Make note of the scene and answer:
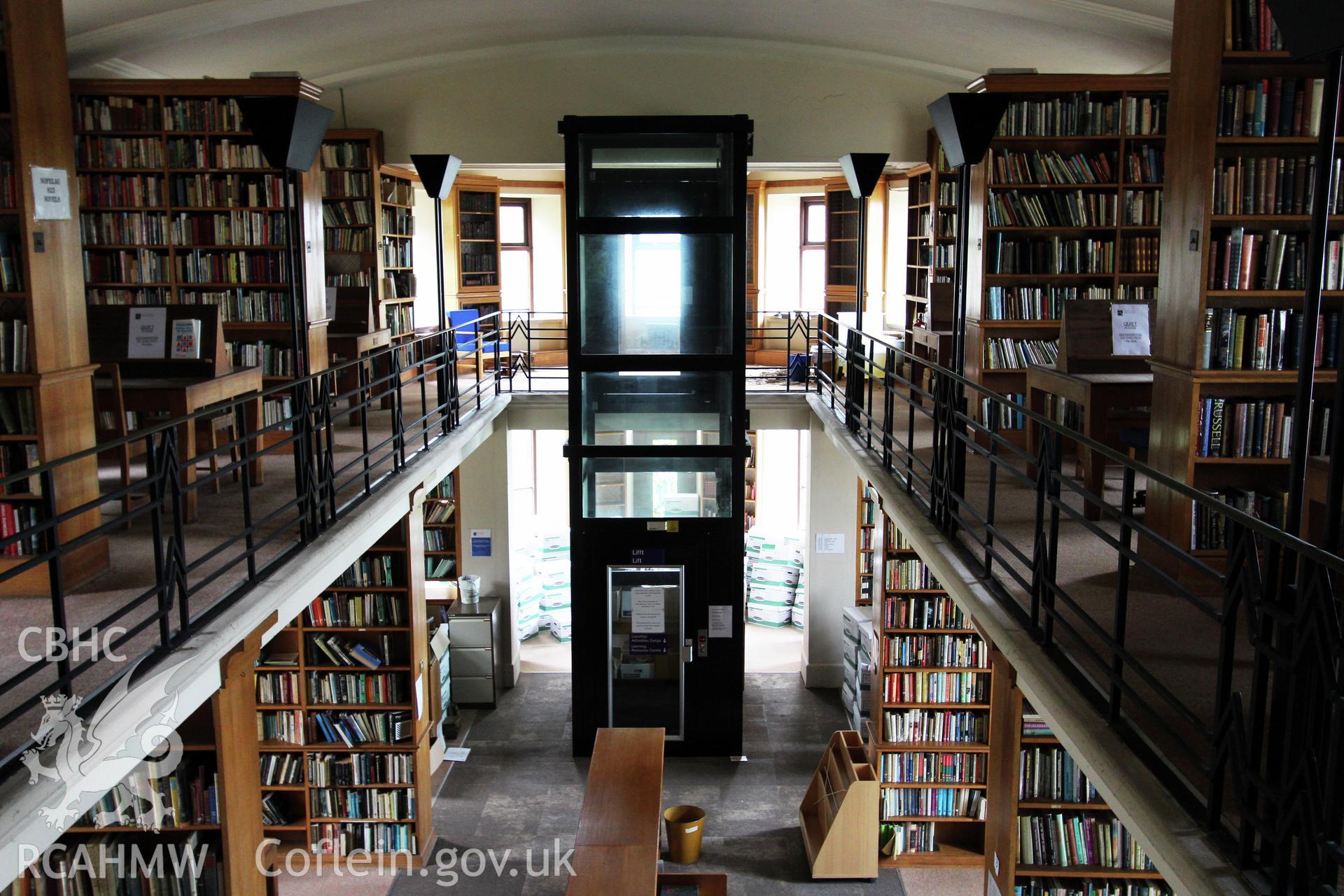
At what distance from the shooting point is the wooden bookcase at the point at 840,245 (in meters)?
12.3

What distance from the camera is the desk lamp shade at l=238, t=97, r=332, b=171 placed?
16.0 feet

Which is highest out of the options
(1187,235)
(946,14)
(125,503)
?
(946,14)

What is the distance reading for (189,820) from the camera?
4.63 m

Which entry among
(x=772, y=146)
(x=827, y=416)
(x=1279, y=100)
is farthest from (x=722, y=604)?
(x=1279, y=100)

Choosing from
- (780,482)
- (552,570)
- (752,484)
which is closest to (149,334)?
(552,570)

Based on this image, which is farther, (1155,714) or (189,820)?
(189,820)

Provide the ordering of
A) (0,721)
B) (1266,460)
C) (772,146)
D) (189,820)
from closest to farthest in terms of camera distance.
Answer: (0,721) → (1266,460) → (189,820) → (772,146)

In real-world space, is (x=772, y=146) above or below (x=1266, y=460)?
above

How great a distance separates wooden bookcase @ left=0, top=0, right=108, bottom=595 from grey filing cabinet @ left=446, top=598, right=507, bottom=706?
579cm

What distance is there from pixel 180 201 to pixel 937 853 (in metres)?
7.62

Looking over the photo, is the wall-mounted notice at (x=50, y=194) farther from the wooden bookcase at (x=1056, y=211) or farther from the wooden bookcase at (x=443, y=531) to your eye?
the wooden bookcase at (x=443, y=531)

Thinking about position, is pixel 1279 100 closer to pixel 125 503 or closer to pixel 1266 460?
pixel 1266 460

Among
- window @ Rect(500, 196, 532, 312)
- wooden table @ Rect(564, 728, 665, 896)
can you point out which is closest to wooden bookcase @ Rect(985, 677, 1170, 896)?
wooden table @ Rect(564, 728, 665, 896)

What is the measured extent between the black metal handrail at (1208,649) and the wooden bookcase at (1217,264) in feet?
0.59
